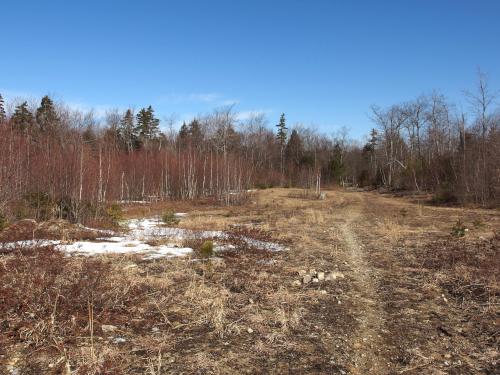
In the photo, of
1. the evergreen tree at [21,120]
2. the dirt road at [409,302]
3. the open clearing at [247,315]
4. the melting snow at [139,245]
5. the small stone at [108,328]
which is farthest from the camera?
the evergreen tree at [21,120]

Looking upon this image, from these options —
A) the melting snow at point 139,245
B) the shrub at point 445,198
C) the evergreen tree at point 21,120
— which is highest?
the evergreen tree at point 21,120

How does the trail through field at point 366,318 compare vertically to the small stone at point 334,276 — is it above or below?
below

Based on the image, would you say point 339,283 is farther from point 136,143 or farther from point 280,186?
point 136,143

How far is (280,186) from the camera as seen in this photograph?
50.6 meters

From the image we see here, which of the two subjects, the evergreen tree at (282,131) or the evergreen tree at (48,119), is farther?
the evergreen tree at (282,131)

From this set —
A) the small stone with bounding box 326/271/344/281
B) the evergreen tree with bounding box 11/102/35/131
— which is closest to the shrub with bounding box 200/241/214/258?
the small stone with bounding box 326/271/344/281

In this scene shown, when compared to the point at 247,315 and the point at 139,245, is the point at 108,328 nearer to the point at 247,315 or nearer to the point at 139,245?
the point at 247,315

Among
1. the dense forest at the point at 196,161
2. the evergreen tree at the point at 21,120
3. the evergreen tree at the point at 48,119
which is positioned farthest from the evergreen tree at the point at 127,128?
the evergreen tree at the point at 21,120

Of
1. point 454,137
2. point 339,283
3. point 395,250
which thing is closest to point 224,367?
point 339,283

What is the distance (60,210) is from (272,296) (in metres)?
11.7

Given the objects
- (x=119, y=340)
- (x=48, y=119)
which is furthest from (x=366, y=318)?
(x=48, y=119)

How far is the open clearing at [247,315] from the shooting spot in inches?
163

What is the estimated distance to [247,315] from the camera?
5.51m

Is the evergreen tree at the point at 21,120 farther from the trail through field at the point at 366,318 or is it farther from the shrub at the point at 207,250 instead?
the trail through field at the point at 366,318
